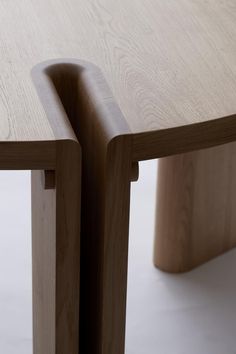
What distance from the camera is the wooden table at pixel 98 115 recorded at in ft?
4.50

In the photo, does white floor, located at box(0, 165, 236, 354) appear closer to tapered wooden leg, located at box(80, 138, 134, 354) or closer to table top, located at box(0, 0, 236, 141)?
tapered wooden leg, located at box(80, 138, 134, 354)

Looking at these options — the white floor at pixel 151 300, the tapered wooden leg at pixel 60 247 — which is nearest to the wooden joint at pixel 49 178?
the tapered wooden leg at pixel 60 247

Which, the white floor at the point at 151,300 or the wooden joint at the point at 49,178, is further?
the white floor at the point at 151,300

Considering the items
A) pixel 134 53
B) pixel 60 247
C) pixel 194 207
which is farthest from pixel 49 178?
pixel 194 207

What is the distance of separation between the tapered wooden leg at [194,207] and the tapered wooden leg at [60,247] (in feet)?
2.10

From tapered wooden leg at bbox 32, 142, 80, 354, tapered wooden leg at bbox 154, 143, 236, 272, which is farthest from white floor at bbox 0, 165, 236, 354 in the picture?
tapered wooden leg at bbox 32, 142, 80, 354

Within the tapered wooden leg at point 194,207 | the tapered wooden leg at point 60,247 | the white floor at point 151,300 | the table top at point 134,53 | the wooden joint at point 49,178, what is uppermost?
the table top at point 134,53

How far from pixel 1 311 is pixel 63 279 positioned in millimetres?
813

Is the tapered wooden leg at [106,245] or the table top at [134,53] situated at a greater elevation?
the table top at [134,53]

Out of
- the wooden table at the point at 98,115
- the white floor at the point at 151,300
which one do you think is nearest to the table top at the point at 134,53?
the wooden table at the point at 98,115

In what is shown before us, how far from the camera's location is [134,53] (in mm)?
1650

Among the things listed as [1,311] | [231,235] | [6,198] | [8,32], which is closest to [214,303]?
[231,235]

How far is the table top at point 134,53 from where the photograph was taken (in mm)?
1431

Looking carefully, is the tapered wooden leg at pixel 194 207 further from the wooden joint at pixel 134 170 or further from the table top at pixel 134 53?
the wooden joint at pixel 134 170
